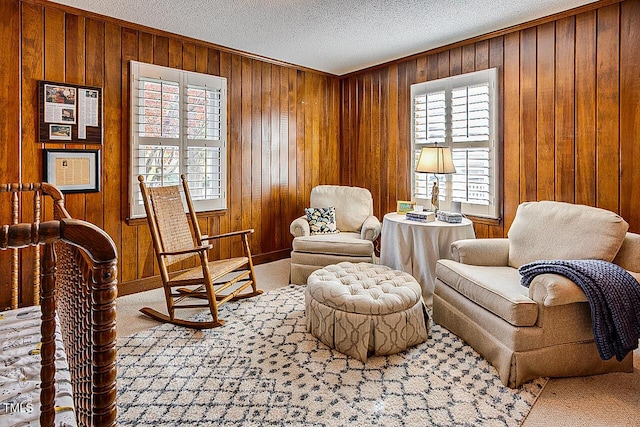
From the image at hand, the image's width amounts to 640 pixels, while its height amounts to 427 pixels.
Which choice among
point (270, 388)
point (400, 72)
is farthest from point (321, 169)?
point (270, 388)

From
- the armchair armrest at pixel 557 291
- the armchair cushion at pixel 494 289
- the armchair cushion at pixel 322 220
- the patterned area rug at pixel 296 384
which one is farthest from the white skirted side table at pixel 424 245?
the armchair armrest at pixel 557 291

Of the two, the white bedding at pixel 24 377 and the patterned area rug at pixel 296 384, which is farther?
the patterned area rug at pixel 296 384

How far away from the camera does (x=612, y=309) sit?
1.99 metres

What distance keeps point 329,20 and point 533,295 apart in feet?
8.89

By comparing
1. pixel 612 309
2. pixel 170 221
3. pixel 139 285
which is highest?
pixel 170 221

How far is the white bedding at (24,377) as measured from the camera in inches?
38.4

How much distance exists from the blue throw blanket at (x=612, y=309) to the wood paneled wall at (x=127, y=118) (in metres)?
3.39

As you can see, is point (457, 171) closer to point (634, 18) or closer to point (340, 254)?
point (340, 254)

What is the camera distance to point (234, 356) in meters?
2.46

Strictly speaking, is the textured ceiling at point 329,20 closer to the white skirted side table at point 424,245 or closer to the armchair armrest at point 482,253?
the white skirted side table at point 424,245

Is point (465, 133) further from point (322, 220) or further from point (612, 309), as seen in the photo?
point (612, 309)

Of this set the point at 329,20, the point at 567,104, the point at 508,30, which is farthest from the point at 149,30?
the point at 567,104

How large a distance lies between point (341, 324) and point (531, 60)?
289 cm

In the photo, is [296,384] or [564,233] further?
[564,233]
